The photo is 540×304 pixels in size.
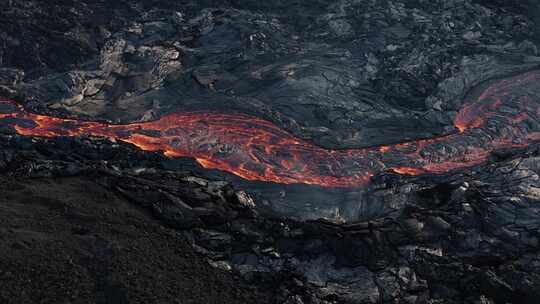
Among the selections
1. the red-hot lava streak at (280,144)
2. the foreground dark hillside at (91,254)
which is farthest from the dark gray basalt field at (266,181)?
the red-hot lava streak at (280,144)

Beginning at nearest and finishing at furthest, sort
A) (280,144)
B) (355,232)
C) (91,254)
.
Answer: (91,254) < (355,232) < (280,144)

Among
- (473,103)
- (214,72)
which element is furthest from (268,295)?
(473,103)

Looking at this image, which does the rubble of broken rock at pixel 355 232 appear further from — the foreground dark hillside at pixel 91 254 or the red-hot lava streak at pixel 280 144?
the red-hot lava streak at pixel 280 144

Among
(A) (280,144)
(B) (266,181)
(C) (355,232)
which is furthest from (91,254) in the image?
(A) (280,144)

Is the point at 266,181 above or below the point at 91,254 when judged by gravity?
below

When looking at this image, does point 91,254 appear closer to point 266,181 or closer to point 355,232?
point 266,181

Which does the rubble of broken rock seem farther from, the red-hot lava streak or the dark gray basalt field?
the red-hot lava streak
